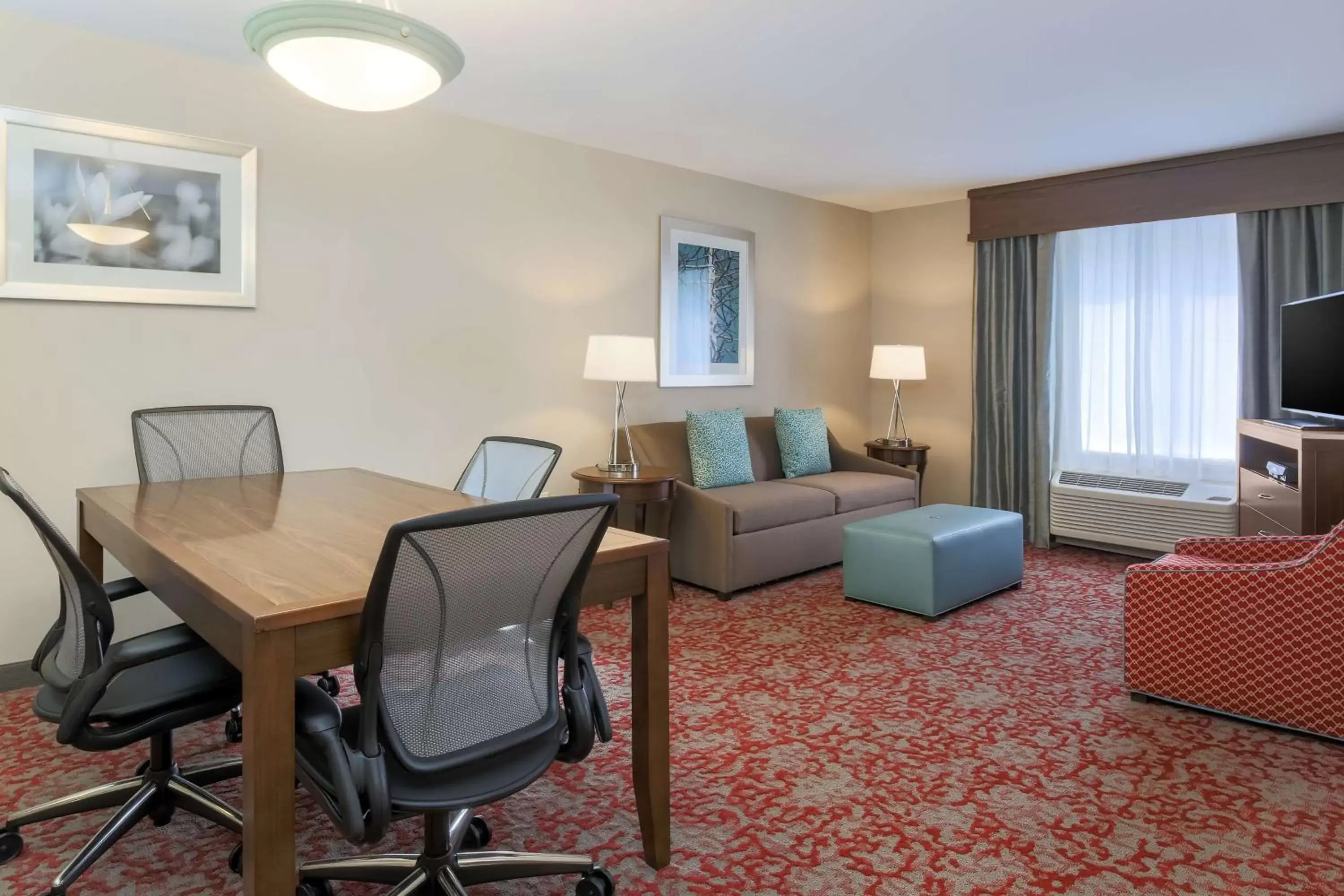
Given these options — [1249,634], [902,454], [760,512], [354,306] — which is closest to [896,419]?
[902,454]

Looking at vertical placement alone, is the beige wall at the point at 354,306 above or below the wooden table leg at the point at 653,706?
above

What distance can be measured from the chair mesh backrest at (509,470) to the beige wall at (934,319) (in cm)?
438

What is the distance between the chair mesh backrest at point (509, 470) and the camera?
2.71 meters

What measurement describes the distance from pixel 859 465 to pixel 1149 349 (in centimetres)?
199

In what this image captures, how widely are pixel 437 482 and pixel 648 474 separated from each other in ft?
3.54

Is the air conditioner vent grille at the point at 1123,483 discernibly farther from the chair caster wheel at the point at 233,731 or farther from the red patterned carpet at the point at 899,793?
the chair caster wheel at the point at 233,731

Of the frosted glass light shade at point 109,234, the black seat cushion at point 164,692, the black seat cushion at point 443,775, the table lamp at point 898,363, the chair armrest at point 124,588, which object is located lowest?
the black seat cushion at point 443,775

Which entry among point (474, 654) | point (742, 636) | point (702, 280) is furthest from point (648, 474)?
point (474, 654)

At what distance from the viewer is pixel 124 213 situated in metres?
3.33

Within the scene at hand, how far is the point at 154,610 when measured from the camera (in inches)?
139

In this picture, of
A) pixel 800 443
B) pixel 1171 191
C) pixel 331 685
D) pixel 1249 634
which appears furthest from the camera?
pixel 800 443

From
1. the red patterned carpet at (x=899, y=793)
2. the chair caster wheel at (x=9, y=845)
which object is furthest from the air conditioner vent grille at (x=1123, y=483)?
the chair caster wheel at (x=9, y=845)

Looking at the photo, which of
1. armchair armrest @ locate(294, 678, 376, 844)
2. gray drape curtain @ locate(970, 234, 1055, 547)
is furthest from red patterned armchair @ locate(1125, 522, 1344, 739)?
gray drape curtain @ locate(970, 234, 1055, 547)

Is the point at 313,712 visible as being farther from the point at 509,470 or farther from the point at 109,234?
the point at 109,234
